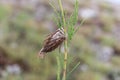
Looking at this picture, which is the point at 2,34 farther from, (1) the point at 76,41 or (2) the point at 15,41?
(1) the point at 76,41

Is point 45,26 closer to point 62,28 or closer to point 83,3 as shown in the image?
point 83,3

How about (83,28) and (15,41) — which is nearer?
(15,41)

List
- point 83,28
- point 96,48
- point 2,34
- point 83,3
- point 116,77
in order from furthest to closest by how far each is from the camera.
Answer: point 83,3
point 83,28
point 96,48
point 2,34
point 116,77

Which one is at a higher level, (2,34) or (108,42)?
(2,34)

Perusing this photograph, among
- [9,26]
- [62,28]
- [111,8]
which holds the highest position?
[62,28]

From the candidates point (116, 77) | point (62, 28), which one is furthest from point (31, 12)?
point (62, 28)

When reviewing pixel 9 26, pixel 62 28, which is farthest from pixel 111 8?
pixel 62 28

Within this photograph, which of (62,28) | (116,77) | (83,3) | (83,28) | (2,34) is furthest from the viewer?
(83,3)
